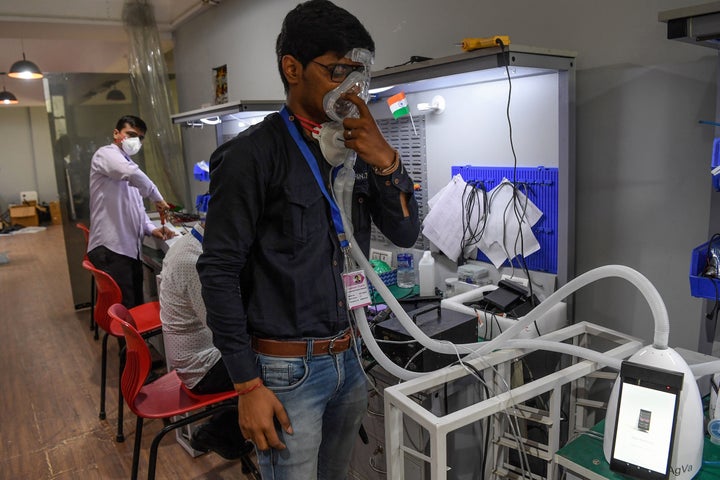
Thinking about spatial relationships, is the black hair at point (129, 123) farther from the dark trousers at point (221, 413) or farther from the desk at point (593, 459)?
the desk at point (593, 459)

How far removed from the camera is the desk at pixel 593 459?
3.73 ft

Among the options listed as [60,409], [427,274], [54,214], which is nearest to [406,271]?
[427,274]

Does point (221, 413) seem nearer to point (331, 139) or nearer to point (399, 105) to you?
point (331, 139)

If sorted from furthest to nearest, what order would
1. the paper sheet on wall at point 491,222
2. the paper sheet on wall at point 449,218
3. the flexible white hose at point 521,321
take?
the paper sheet on wall at point 449,218 → the paper sheet on wall at point 491,222 → the flexible white hose at point 521,321

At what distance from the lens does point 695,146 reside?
1588 mm

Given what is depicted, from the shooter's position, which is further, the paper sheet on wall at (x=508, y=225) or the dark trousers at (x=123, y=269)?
the dark trousers at (x=123, y=269)

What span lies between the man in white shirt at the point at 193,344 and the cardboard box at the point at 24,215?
10703 mm

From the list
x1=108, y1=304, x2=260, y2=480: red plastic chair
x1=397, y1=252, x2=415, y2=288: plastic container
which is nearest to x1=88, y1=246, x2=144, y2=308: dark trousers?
x1=108, y1=304, x2=260, y2=480: red plastic chair

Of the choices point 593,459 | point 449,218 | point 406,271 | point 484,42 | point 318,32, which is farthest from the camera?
point 406,271

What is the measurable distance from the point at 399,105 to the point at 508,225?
763mm

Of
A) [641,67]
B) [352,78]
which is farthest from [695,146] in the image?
[352,78]

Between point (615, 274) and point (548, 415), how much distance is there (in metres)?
0.49

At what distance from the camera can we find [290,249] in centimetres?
112

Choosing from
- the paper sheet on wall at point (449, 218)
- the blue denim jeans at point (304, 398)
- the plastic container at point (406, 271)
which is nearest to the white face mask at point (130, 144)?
the plastic container at point (406, 271)
